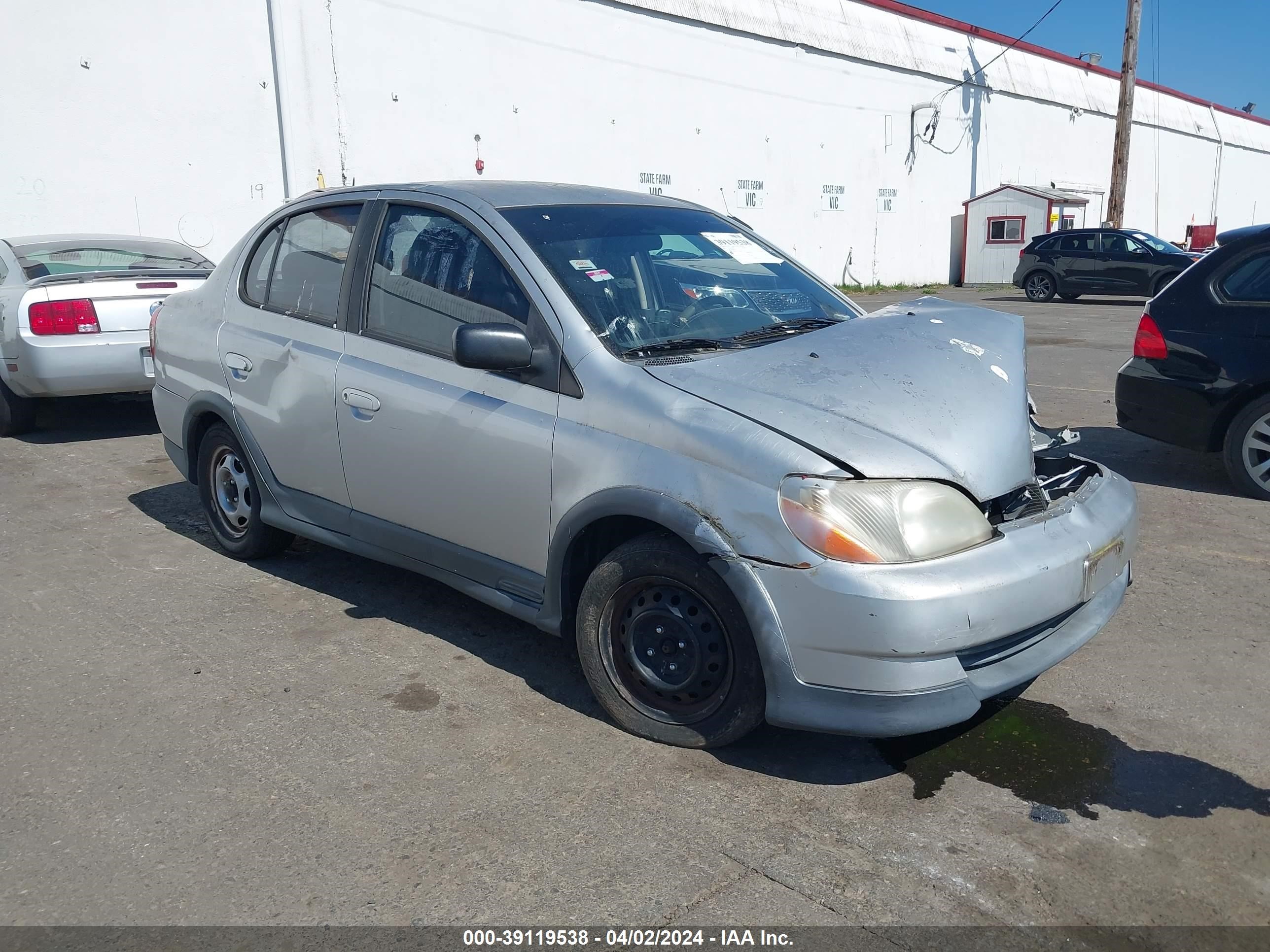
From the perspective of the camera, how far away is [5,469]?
723 cm

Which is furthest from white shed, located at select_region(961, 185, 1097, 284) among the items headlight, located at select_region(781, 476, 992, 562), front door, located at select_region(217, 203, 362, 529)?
A: headlight, located at select_region(781, 476, 992, 562)

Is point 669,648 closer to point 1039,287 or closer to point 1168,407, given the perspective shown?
point 1168,407

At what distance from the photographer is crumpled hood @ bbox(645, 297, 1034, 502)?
300 cm

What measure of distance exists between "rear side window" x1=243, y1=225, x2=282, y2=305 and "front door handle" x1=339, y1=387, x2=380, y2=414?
0.96m

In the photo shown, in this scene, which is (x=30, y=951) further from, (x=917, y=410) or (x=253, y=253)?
(x=253, y=253)

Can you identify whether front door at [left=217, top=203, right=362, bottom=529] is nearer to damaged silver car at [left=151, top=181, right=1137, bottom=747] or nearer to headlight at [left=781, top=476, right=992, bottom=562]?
damaged silver car at [left=151, top=181, right=1137, bottom=747]

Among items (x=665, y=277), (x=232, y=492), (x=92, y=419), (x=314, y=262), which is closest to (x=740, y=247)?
(x=665, y=277)

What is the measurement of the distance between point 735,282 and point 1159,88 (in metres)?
45.0

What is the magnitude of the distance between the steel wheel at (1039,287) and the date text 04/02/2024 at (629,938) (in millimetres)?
21958

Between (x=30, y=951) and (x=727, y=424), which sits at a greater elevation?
(x=727, y=424)

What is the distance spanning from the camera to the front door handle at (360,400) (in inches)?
159

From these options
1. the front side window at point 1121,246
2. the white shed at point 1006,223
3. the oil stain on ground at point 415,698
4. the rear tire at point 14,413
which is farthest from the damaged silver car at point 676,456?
the white shed at point 1006,223

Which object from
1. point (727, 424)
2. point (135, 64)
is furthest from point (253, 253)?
point (135, 64)

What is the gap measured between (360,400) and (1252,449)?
4938 millimetres
